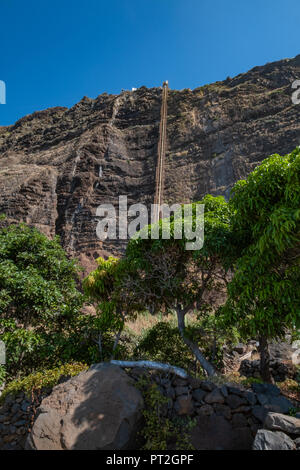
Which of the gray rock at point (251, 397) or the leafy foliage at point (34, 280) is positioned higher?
the leafy foliage at point (34, 280)

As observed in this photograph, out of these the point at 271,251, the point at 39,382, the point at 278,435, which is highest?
the point at 271,251

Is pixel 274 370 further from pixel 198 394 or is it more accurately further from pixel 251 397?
pixel 198 394

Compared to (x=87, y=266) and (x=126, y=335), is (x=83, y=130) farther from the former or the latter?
(x=126, y=335)

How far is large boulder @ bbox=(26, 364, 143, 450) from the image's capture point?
328cm

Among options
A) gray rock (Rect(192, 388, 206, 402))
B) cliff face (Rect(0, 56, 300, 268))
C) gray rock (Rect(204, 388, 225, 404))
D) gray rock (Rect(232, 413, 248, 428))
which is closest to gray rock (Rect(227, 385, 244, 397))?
gray rock (Rect(204, 388, 225, 404))

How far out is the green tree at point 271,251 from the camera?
3.74 meters

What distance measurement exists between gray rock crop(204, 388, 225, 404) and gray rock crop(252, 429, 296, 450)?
91 centimetres

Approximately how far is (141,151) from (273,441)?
2562 cm

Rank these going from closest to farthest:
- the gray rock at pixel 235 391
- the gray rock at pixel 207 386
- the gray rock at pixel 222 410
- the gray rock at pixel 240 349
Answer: the gray rock at pixel 222 410 < the gray rock at pixel 235 391 < the gray rock at pixel 207 386 < the gray rock at pixel 240 349

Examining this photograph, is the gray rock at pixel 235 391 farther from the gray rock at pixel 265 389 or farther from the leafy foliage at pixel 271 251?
the leafy foliage at pixel 271 251

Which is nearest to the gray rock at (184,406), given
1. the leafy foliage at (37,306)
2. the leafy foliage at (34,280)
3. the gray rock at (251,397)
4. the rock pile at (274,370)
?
the gray rock at (251,397)

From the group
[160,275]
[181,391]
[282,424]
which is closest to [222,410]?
[181,391]

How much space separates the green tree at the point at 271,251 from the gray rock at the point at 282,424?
50.2 inches

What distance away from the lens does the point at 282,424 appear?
9.88 feet
